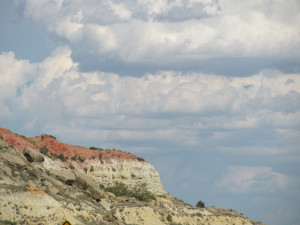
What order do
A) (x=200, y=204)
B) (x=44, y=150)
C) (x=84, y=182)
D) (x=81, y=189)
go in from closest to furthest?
(x=81, y=189) → (x=84, y=182) → (x=44, y=150) → (x=200, y=204)

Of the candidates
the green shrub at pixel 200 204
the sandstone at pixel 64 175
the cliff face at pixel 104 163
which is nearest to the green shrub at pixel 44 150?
the cliff face at pixel 104 163

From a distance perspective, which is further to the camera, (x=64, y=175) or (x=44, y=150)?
(x=44, y=150)

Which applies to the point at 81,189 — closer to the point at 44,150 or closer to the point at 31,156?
the point at 31,156

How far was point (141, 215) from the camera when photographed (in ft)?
278

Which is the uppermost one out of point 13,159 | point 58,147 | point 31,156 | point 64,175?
point 58,147

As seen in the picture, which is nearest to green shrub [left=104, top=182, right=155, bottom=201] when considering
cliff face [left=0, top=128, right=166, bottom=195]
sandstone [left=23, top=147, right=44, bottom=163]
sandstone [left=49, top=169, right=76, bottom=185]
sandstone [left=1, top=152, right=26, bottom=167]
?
cliff face [left=0, top=128, right=166, bottom=195]

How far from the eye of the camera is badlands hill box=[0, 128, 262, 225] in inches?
2603

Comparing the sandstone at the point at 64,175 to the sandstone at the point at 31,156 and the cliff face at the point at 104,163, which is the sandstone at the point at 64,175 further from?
the cliff face at the point at 104,163

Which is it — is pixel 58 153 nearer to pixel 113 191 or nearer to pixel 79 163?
pixel 79 163

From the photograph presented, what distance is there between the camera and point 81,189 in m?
87.8

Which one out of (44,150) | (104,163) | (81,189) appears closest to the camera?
(81,189)

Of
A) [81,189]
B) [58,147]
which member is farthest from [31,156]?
[58,147]

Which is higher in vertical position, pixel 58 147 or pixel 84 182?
pixel 58 147

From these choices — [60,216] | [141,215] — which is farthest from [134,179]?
[60,216]
